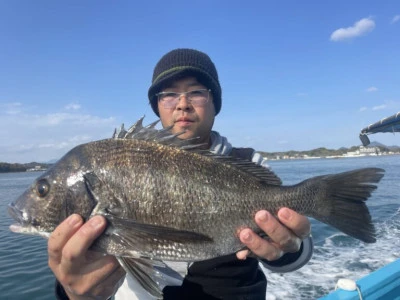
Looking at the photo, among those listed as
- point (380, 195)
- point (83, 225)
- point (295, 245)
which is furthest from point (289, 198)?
point (380, 195)

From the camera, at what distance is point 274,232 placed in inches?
107

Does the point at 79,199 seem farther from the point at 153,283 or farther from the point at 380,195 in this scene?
the point at 380,195

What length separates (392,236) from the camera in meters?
12.3

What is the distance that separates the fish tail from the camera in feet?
8.73

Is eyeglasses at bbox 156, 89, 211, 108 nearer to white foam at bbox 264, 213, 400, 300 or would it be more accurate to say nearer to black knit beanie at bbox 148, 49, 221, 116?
black knit beanie at bbox 148, 49, 221, 116

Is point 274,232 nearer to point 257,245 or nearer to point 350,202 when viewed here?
point 257,245

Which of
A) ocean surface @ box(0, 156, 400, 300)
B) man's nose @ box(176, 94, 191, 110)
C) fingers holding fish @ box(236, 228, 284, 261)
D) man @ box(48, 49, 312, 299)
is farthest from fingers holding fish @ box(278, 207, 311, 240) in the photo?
ocean surface @ box(0, 156, 400, 300)

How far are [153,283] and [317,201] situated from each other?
1.66 m

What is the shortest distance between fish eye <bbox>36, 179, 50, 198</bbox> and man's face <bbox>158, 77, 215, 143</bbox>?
1.76 m

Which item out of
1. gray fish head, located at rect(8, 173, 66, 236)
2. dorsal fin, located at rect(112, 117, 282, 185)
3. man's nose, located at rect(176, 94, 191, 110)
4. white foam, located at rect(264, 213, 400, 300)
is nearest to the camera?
gray fish head, located at rect(8, 173, 66, 236)

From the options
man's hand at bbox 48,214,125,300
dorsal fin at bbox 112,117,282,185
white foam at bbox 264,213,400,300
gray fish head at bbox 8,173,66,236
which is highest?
dorsal fin at bbox 112,117,282,185

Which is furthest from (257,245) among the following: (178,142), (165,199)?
(178,142)

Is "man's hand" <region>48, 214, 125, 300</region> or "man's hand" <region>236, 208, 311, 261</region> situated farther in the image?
"man's hand" <region>236, 208, 311, 261</region>

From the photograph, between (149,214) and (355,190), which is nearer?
(149,214)
